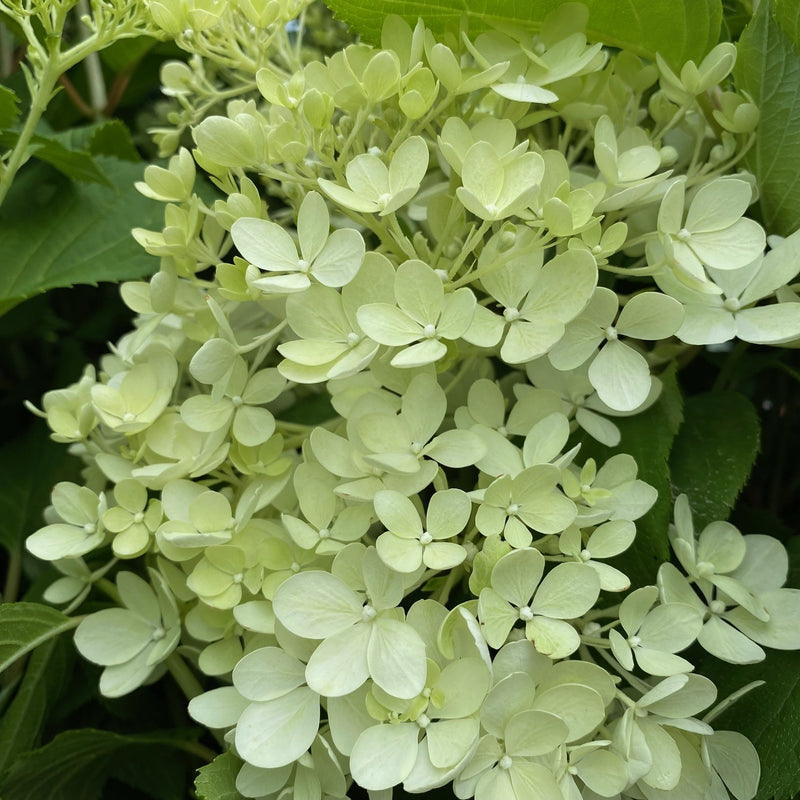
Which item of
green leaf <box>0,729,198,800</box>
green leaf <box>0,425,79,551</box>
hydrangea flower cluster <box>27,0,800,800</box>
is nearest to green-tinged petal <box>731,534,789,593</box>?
hydrangea flower cluster <box>27,0,800,800</box>

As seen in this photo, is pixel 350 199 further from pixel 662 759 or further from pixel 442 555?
pixel 662 759

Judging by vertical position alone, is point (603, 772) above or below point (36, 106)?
below

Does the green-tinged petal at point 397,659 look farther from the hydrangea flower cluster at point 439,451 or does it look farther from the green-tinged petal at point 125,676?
the green-tinged petal at point 125,676

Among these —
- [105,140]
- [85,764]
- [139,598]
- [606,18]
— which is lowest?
[85,764]

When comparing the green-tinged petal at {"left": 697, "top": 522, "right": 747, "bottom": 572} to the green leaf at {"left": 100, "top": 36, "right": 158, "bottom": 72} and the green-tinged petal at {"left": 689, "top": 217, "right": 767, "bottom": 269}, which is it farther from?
the green leaf at {"left": 100, "top": 36, "right": 158, "bottom": 72}

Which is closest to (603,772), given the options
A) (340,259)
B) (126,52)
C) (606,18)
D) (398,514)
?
(398,514)

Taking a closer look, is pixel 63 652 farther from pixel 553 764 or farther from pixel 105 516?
pixel 553 764
